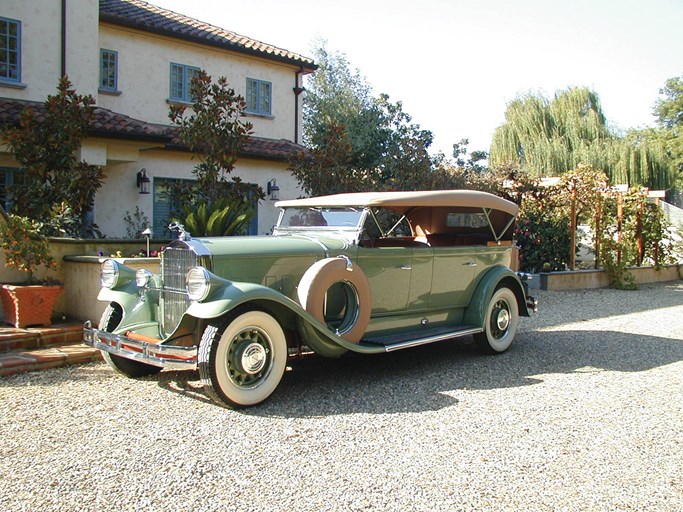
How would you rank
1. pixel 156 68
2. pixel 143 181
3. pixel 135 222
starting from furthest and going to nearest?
pixel 156 68, pixel 135 222, pixel 143 181

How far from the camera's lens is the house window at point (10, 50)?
35.7 feet

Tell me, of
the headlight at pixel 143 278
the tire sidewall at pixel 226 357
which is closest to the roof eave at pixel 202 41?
the headlight at pixel 143 278

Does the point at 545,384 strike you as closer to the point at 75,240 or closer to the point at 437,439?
the point at 437,439

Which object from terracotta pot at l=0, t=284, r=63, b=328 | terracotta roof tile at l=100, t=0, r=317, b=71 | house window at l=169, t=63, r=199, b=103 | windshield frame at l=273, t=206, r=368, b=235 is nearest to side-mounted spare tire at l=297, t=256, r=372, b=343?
windshield frame at l=273, t=206, r=368, b=235

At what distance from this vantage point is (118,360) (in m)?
5.46

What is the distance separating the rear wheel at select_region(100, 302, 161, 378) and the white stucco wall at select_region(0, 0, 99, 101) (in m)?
7.25

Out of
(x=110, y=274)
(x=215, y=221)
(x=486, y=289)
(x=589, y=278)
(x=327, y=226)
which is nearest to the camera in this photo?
(x=110, y=274)

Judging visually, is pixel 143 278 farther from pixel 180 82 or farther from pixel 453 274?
pixel 180 82

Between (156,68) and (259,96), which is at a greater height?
(156,68)

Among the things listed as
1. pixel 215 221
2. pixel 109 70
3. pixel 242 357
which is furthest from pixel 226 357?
pixel 109 70

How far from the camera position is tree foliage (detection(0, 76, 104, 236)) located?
821cm

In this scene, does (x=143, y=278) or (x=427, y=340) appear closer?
(x=143, y=278)

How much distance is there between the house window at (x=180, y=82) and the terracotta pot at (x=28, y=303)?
841cm

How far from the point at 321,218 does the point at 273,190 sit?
868cm
